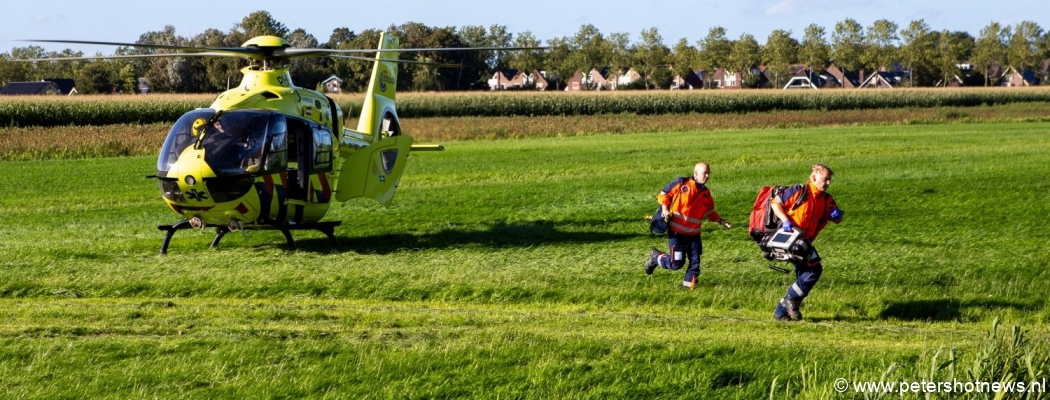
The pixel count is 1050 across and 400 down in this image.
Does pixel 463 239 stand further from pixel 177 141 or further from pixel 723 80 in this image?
pixel 723 80

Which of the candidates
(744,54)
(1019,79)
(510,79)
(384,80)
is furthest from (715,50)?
(384,80)

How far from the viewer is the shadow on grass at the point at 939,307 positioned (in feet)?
38.9

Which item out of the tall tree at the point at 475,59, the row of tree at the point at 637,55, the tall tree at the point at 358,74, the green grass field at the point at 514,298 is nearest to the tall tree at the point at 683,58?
the row of tree at the point at 637,55

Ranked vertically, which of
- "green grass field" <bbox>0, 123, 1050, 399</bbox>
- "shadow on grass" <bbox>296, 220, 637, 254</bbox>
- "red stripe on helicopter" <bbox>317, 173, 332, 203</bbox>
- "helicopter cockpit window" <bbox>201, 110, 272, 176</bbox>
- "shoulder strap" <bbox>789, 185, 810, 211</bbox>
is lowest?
"shadow on grass" <bbox>296, 220, 637, 254</bbox>

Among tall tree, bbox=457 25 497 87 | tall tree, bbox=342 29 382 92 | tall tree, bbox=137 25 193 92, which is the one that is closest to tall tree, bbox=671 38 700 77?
tall tree, bbox=457 25 497 87

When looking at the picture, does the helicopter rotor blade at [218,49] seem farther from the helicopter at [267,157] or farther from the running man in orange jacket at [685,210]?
the running man in orange jacket at [685,210]

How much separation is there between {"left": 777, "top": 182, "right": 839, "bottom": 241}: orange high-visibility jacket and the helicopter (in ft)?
15.3

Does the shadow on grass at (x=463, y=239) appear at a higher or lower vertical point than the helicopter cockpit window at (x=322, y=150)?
lower

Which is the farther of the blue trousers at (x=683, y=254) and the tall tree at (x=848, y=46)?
the tall tree at (x=848, y=46)

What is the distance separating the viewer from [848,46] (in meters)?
114

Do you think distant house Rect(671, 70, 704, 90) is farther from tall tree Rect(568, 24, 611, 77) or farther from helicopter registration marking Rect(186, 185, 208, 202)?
helicopter registration marking Rect(186, 185, 208, 202)

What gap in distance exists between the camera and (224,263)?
14.9 meters

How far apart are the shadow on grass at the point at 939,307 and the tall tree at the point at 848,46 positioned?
346 ft

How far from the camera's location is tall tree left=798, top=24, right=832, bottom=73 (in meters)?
108
